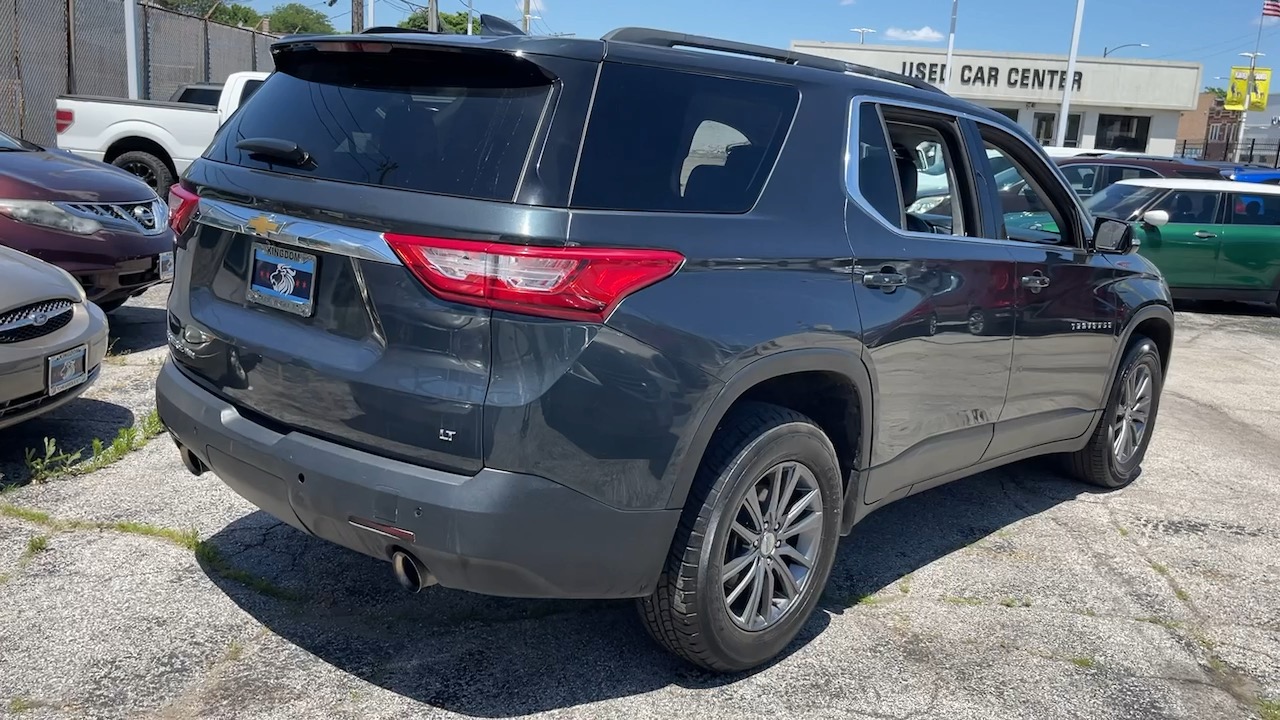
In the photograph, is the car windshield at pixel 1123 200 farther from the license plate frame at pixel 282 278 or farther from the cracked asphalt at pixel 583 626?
the license plate frame at pixel 282 278

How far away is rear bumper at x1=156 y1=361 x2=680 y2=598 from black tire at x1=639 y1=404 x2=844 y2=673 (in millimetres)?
119

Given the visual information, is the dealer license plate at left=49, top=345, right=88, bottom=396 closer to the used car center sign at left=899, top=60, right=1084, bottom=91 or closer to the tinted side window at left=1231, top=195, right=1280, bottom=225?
the tinted side window at left=1231, top=195, right=1280, bottom=225

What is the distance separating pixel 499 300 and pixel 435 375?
26 centimetres

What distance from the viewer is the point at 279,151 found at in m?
3.12

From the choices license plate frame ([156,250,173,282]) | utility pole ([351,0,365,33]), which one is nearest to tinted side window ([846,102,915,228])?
license plate frame ([156,250,173,282])

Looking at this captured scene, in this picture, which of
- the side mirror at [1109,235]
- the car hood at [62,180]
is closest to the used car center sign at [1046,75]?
the car hood at [62,180]

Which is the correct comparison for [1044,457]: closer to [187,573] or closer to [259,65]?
[187,573]

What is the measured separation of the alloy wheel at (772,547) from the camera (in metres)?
3.29

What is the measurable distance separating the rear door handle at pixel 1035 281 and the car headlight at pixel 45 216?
220 inches

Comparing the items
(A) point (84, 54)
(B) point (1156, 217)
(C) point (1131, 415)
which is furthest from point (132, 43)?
(C) point (1131, 415)

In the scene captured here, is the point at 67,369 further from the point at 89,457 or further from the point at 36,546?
the point at 36,546

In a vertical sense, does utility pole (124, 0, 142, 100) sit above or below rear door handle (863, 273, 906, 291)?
above

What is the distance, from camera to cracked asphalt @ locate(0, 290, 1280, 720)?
318 centimetres

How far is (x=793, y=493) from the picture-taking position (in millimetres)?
3455
